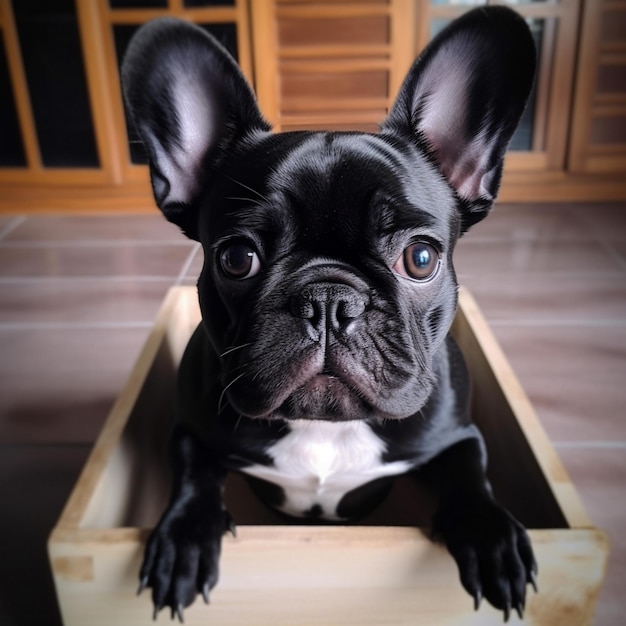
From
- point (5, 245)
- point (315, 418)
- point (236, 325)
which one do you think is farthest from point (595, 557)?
point (5, 245)

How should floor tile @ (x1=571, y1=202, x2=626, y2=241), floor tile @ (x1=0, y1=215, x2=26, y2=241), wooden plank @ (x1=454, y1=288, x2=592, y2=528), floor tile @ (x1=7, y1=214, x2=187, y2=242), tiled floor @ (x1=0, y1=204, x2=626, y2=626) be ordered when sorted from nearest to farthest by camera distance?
wooden plank @ (x1=454, y1=288, x2=592, y2=528)
tiled floor @ (x1=0, y1=204, x2=626, y2=626)
floor tile @ (x1=571, y1=202, x2=626, y2=241)
floor tile @ (x1=7, y1=214, x2=187, y2=242)
floor tile @ (x1=0, y1=215, x2=26, y2=241)

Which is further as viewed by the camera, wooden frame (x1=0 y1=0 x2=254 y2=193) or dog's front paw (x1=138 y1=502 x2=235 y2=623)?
wooden frame (x1=0 y1=0 x2=254 y2=193)

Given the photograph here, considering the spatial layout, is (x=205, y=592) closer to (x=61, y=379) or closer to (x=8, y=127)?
(x=61, y=379)

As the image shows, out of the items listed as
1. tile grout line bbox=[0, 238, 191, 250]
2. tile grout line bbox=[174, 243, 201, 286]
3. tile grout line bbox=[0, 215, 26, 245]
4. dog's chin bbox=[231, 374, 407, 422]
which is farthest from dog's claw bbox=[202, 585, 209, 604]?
tile grout line bbox=[0, 215, 26, 245]

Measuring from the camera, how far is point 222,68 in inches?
28.4

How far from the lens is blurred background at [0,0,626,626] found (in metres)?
1.24

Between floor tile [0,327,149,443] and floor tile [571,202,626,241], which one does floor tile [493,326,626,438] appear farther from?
floor tile [0,327,149,443]

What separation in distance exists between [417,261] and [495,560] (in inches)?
11.6

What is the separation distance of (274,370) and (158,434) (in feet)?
1.50

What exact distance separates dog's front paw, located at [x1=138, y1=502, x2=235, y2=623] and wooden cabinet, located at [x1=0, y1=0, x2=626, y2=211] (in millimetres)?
1655

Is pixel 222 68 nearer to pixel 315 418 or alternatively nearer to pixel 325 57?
pixel 315 418

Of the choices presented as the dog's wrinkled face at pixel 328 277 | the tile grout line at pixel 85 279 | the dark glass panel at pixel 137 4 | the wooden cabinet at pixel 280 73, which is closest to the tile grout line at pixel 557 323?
the wooden cabinet at pixel 280 73

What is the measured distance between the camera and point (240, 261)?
679 millimetres

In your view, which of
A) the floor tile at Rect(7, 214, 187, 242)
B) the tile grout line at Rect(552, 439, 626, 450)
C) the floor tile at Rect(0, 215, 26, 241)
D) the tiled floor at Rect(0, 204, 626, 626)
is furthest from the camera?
the floor tile at Rect(0, 215, 26, 241)
